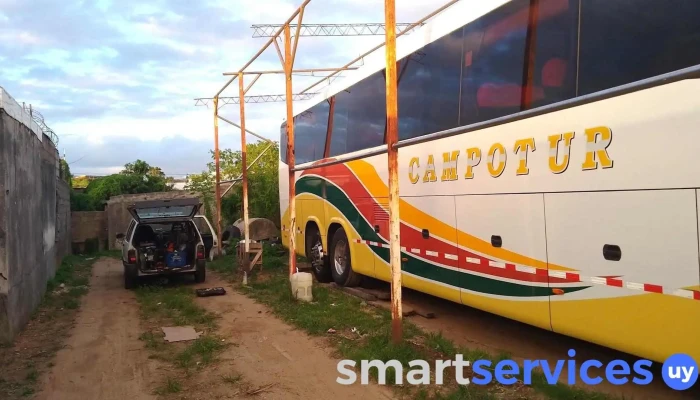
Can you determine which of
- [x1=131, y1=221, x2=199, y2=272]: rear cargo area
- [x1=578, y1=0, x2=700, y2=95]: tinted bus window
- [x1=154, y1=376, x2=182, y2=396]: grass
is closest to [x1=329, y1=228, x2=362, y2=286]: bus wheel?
[x1=131, y1=221, x2=199, y2=272]: rear cargo area

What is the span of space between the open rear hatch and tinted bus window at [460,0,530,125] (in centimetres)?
785

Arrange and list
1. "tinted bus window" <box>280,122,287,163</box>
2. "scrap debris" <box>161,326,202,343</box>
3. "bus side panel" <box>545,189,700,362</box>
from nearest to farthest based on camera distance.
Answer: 1. "bus side panel" <box>545,189,700,362</box>
2. "scrap debris" <box>161,326,202,343</box>
3. "tinted bus window" <box>280,122,287,163</box>

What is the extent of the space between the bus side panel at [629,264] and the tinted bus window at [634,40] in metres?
0.96

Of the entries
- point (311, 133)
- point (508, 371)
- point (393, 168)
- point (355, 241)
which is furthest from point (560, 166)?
point (311, 133)

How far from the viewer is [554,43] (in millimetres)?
5258

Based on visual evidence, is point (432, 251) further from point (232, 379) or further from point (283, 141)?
A: point (283, 141)

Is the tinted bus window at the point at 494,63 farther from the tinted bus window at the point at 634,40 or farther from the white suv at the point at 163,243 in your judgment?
the white suv at the point at 163,243

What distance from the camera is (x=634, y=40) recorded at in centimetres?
445

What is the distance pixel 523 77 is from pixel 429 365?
3070 millimetres

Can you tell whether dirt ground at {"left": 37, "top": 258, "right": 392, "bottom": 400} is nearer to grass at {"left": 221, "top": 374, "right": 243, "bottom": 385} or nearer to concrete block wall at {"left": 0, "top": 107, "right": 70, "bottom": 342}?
grass at {"left": 221, "top": 374, "right": 243, "bottom": 385}

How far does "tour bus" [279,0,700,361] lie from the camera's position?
4082 millimetres

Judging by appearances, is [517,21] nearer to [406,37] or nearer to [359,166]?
[406,37]

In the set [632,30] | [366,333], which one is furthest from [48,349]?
[632,30]

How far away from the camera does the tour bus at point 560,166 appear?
4.08 metres
